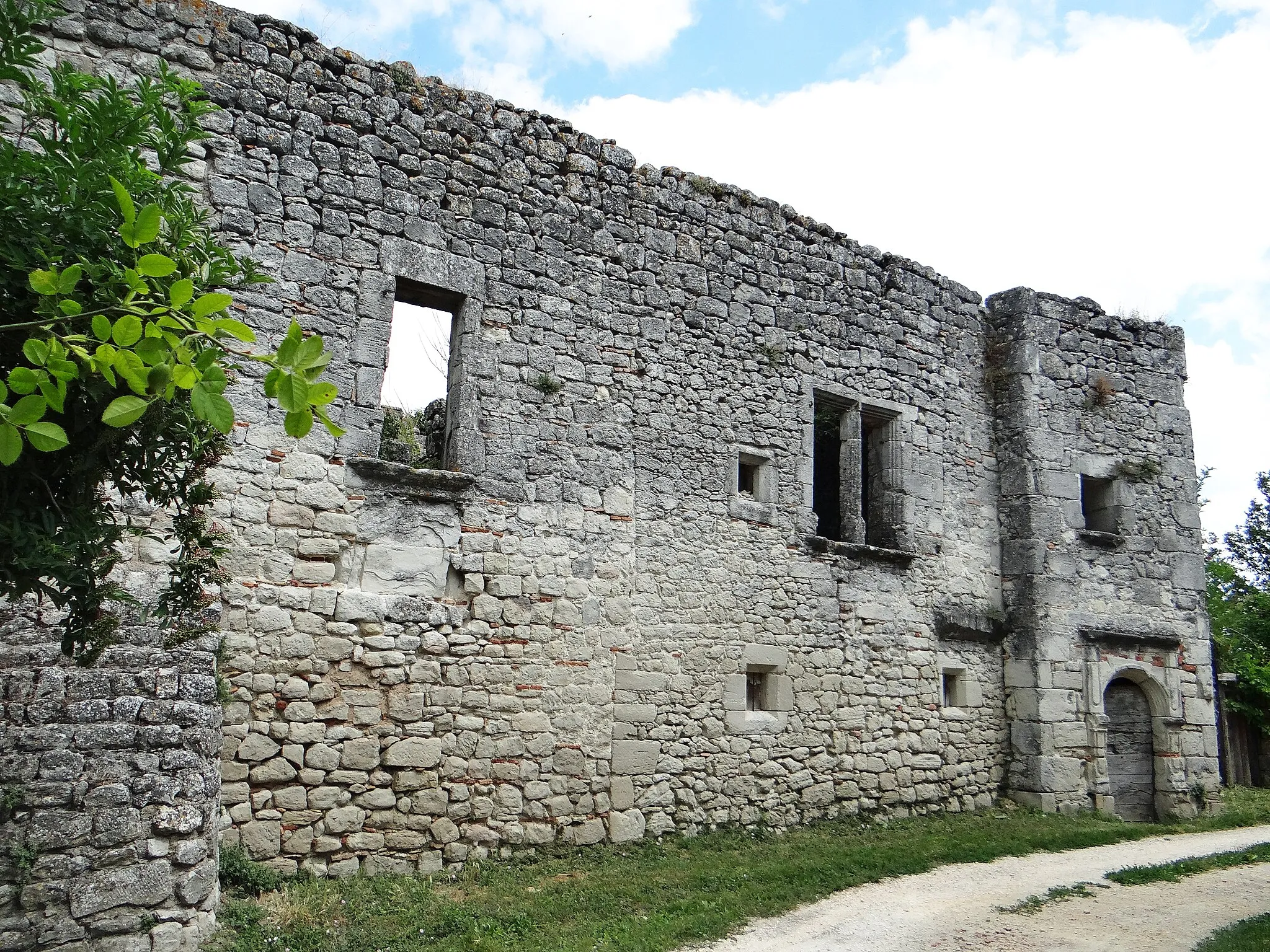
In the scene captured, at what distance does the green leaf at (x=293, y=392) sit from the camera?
1821mm

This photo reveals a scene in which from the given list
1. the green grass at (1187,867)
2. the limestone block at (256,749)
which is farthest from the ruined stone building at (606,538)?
the green grass at (1187,867)

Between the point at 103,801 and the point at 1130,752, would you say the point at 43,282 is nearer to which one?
the point at 103,801

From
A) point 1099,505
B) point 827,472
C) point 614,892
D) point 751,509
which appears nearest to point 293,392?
point 614,892

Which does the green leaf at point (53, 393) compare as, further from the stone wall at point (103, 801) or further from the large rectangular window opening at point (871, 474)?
the large rectangular window opening at point (871, 474)

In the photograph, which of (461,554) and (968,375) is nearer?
(461,554)

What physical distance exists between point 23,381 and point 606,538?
19.1 ft

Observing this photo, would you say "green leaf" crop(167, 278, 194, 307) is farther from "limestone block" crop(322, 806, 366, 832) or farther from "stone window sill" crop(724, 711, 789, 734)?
"stone window sill" crop(724, 711, 789, 734)

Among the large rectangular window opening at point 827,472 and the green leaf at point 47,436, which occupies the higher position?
the large rectangular window opening at point 827,472

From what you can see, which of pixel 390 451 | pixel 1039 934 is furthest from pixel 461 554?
pixel 1039 934

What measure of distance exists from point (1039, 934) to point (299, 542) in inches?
217

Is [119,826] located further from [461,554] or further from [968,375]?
[968,375]

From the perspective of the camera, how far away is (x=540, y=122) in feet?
25.7

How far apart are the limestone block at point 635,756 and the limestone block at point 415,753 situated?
150 cm

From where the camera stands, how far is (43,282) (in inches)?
80.4
